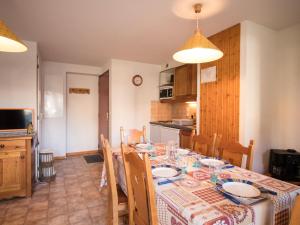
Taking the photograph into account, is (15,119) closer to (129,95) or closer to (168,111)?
(129,95)

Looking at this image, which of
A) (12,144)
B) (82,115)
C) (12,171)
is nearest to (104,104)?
(82,115)

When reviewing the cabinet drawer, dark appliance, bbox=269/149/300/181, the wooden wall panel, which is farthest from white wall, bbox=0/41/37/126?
dark appliance, bbox=269/149/300/181

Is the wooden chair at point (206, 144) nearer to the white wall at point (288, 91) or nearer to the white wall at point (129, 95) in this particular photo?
the white wall at point (288, 91)

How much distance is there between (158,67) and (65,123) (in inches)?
103

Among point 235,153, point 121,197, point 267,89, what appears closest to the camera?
point 121,197

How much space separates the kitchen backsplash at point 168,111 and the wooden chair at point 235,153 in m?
2.29

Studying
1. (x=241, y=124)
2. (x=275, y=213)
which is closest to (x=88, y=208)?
(x=275, y=213)

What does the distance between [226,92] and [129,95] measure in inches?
87.6

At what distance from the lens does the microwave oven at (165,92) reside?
4.11m

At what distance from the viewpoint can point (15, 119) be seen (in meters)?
2.71

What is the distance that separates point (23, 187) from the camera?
2.42 meters

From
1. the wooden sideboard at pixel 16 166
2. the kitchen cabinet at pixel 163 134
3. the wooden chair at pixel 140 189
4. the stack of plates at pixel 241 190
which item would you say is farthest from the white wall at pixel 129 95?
the stack of plates at pixel 241 190

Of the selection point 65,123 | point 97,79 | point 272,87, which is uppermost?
point 97,79

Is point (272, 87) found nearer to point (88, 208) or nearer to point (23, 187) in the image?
point (88, 208)
